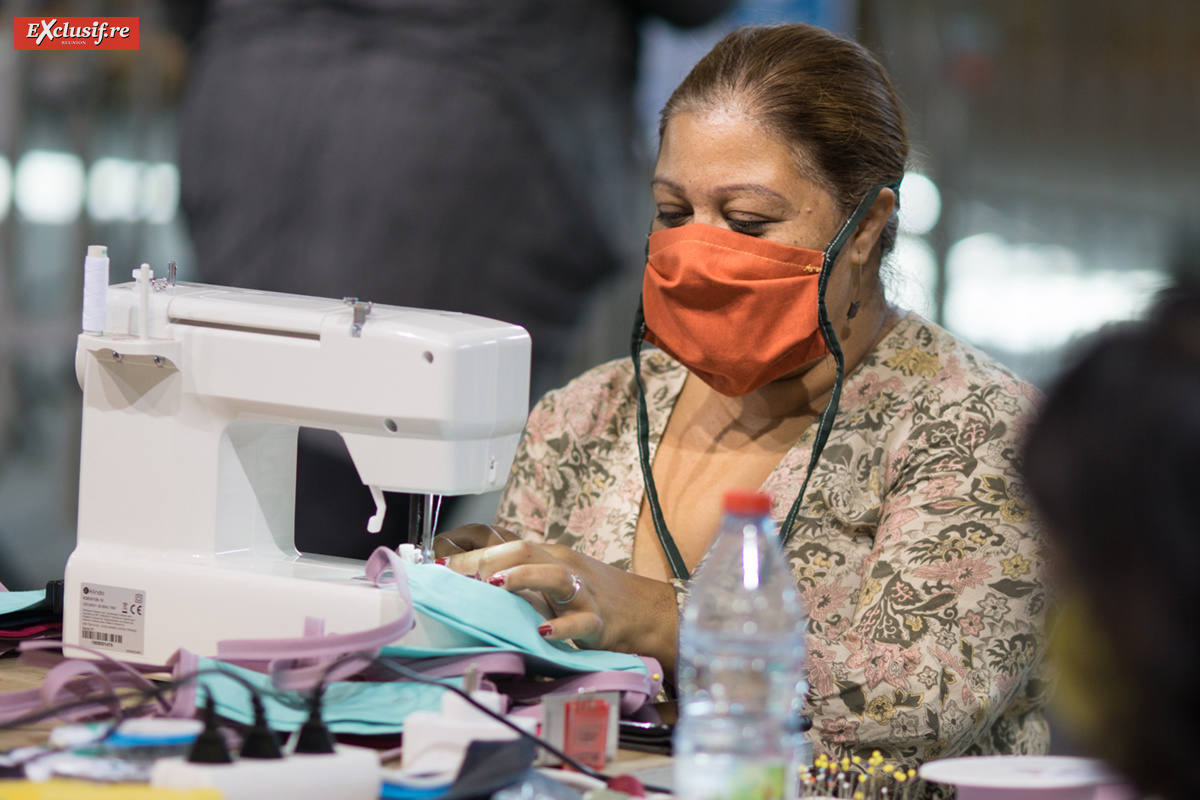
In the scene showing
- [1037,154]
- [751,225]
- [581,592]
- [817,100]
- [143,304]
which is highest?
[1037,154]

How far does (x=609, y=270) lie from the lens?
3111mm

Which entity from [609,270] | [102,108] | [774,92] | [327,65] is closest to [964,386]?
[774,92]

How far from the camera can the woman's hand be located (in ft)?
4.56

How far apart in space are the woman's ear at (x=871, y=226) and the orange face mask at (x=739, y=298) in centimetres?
11

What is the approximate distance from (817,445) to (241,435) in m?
0.79

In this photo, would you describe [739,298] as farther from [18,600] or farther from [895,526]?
[18,600]

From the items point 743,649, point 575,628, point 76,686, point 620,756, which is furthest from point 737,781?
point 76,686

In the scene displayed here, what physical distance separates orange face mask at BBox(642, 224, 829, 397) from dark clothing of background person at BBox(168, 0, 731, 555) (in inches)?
46.2

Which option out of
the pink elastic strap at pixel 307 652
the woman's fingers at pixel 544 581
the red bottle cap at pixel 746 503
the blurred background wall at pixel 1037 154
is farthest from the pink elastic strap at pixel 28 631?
the blurred background wall at pixel 1037 154

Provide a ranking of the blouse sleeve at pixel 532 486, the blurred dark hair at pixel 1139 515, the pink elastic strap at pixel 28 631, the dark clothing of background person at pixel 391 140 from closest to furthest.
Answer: the blurred dark hair at pixel 1139 515 → the pink elastic strap at pixel 28 631 → the blouse sleeve at pixel 532 486 → the dark clothing of background person at pixel 391 140

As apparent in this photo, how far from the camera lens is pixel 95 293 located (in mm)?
1412

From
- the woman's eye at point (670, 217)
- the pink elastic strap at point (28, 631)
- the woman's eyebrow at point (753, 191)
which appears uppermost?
the woman's eyebrow at point (753, 191)

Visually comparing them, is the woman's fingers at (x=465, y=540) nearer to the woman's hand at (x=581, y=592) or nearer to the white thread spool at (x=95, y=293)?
the woman's hand at (x=581, y=592)

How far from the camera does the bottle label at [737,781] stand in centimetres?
93
